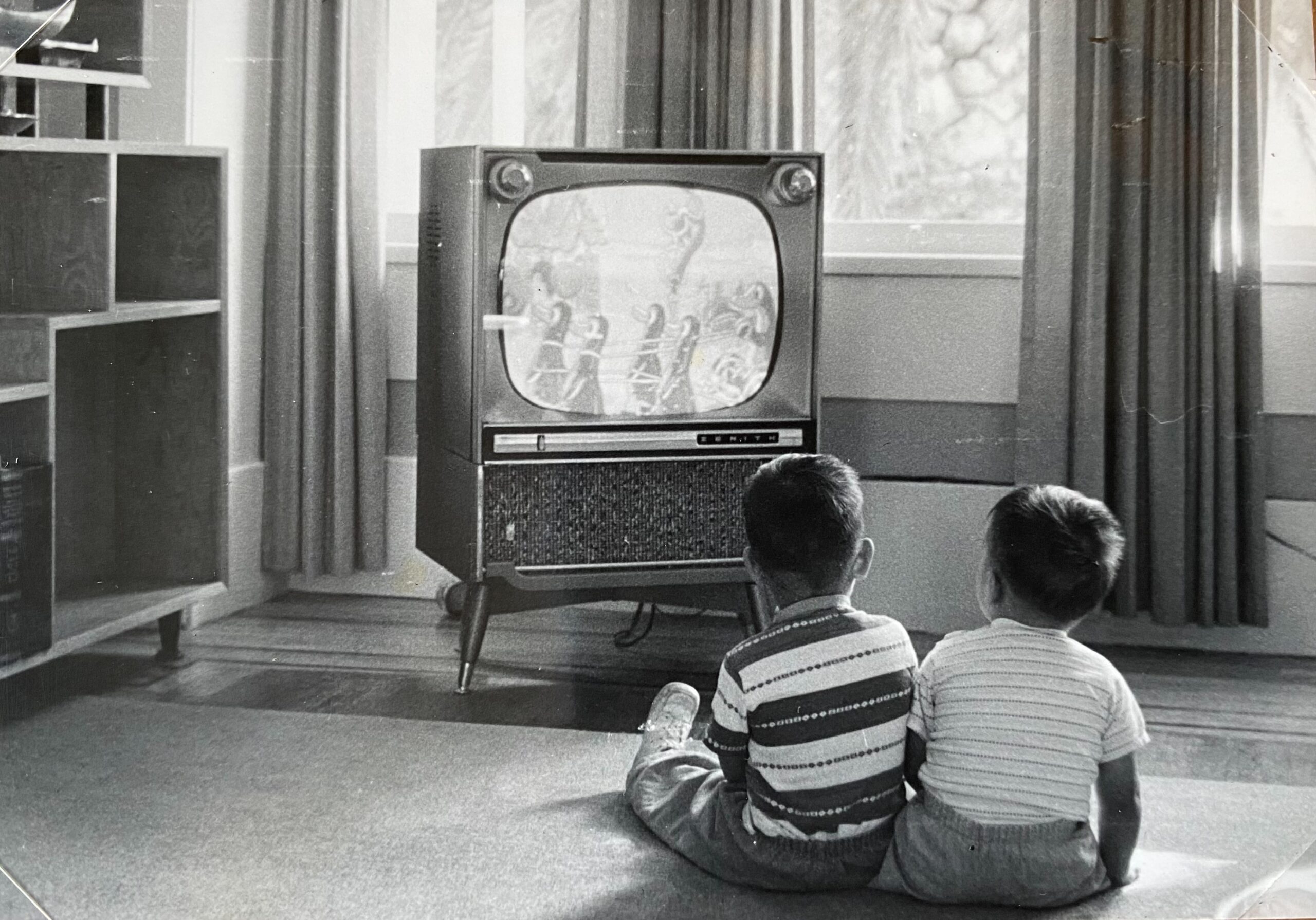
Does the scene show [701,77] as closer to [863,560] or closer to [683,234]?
[683,234]

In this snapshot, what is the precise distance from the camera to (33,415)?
1.41 metres

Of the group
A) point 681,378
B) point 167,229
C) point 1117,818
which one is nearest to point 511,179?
point 681,378

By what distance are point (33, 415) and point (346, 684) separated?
0.44 metres

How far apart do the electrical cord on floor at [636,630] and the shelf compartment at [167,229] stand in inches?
21.8

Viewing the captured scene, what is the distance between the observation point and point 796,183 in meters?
1.33

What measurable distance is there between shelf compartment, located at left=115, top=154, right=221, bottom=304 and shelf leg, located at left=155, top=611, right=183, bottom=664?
1.11ft

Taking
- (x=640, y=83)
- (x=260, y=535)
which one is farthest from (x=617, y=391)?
(x=260, y=535)

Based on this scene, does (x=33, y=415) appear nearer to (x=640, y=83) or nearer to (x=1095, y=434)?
(x=640, y=83)

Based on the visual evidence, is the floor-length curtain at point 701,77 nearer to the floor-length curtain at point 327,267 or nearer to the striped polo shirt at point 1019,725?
the floor-length curtain at point 327,267

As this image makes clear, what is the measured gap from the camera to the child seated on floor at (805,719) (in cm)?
128

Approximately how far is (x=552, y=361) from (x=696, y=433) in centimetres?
17

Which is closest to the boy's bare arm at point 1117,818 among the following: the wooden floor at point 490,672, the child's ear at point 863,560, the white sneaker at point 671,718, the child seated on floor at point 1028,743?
the child seated on floor at point 1028,743

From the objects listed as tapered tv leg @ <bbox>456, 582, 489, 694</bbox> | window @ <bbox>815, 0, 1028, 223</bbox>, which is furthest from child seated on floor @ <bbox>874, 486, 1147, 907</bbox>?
tapered tv leg @ <bbox>456, 582, 489, 694</bbox>

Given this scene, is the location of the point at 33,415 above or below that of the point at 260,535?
above
